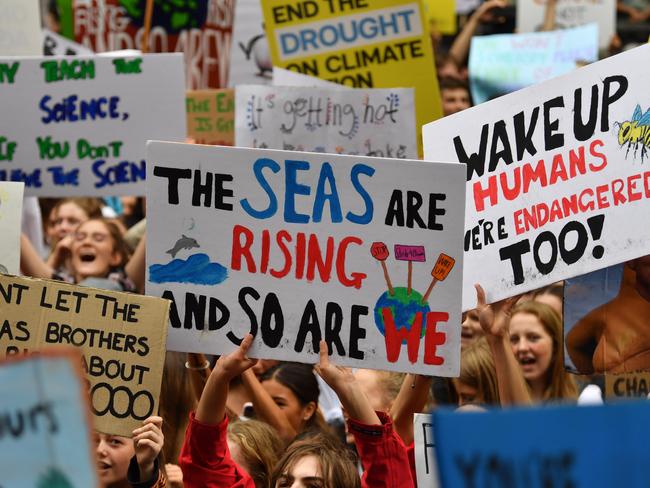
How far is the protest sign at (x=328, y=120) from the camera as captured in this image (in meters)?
6.25

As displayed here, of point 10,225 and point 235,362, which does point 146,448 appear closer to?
point 235,362

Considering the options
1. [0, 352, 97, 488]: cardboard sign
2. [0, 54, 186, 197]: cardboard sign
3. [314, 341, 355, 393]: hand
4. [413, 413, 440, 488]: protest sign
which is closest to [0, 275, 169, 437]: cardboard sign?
[314, 341, 355, 393]: hand

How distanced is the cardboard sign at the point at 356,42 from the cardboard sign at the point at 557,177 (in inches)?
90.3

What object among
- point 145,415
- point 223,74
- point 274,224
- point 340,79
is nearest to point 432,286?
point 274,224

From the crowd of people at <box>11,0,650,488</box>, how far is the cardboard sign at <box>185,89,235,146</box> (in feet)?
3.13

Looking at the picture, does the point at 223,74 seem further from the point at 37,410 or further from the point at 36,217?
the point at 37,410

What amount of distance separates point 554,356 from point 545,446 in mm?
3320

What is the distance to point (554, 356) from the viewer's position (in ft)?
17.6

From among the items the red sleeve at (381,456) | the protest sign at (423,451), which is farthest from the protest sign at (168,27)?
the red sleeve at (381,456)

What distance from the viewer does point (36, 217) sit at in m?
6.69

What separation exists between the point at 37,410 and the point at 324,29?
4.84 m

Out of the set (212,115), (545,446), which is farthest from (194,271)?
(212,115)

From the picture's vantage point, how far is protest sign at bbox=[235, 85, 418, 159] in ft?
20.5

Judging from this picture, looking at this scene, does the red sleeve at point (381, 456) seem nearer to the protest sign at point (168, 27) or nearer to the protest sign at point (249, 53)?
the protest sign at point (249, 53)
